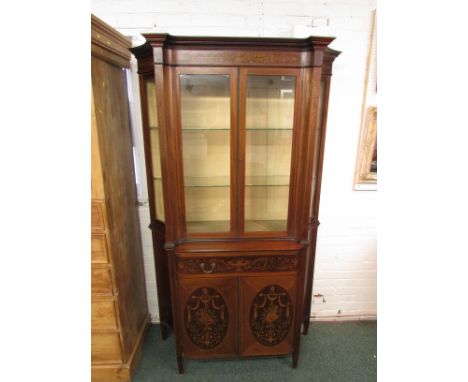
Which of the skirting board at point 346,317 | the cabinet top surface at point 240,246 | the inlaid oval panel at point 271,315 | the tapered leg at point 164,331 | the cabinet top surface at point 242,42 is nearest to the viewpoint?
the cabinet top surface at point 242,42

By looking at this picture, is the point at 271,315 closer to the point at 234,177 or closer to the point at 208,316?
the point at 208,316

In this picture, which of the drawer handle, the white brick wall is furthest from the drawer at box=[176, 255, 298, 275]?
the white brick wall

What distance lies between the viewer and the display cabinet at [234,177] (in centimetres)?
124

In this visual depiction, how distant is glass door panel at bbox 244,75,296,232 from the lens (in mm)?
1345

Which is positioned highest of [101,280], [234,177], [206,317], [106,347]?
[234,177]

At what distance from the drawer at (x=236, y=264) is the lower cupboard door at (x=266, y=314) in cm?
6

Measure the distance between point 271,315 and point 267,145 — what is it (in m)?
1.02

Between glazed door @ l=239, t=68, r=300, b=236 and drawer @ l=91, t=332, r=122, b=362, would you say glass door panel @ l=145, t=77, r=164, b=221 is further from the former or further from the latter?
drawer @ l=91, t=332, r=122, b=362

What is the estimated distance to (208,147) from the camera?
1.46 metres

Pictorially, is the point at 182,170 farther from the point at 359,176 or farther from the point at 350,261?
the point at 350,261

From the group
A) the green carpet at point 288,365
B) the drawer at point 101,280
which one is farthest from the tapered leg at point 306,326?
the drawer at point 101,280

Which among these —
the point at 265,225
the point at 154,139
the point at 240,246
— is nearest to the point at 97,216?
the point at 154,139

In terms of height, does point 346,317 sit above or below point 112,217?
below

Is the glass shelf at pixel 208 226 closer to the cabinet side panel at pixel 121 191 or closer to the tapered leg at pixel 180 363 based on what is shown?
the cabinet side panel at pixel 121 191
